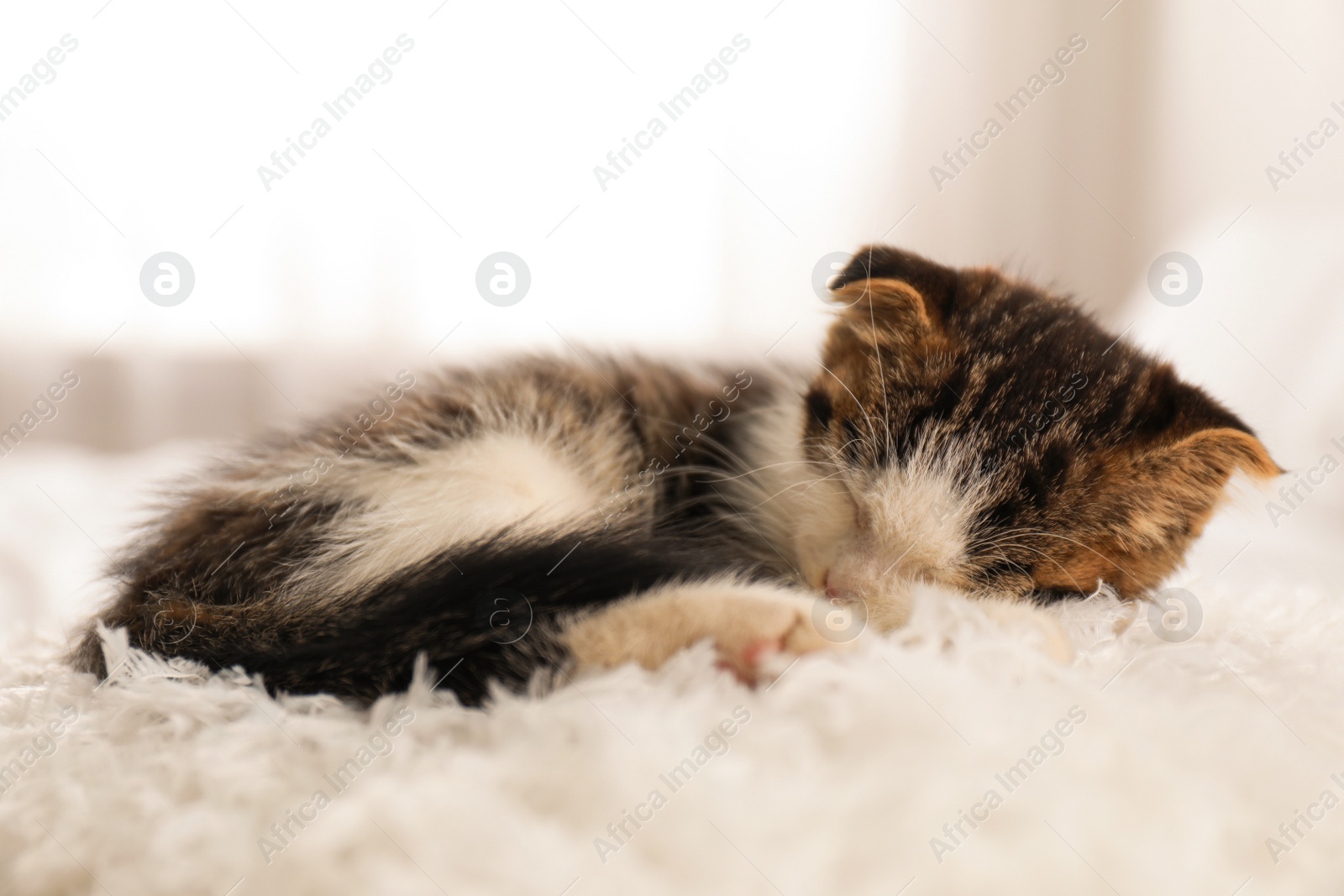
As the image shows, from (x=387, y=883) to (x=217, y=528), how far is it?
569 millimetres

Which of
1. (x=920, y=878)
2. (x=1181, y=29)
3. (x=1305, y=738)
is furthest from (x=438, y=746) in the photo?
(x=1181, y=29)

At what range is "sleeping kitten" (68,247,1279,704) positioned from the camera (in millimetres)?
728

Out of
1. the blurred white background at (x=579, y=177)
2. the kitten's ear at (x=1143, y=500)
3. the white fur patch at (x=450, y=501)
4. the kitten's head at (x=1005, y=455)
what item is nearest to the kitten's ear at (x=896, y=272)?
the kitten's head at (x=1005, y=455)

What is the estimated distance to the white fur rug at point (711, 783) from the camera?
483 mm

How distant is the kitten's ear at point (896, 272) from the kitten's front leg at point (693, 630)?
0.46 metres

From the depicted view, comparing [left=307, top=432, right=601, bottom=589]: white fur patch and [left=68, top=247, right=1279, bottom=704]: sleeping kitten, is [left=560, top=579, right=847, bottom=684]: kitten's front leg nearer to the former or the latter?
[left=68, top=247, right=1279, bottom=704]: sleeping kitten

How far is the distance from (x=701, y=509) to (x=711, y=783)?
0.71 m

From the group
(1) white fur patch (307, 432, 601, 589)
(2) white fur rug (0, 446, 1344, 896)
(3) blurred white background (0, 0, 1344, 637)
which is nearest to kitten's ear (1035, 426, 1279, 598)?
(2) white fur rug (0, 446, 1344, 896)

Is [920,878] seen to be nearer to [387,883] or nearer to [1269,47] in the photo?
[387,883]

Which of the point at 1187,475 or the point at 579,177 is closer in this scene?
the point at 1187,475

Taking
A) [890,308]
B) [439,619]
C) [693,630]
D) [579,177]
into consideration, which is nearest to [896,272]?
[890,308]

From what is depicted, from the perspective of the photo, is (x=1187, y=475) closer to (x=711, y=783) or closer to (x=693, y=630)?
(x=693, y=630)

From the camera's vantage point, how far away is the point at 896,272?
1042mm

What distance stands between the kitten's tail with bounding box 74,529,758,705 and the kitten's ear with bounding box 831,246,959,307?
445 mm
